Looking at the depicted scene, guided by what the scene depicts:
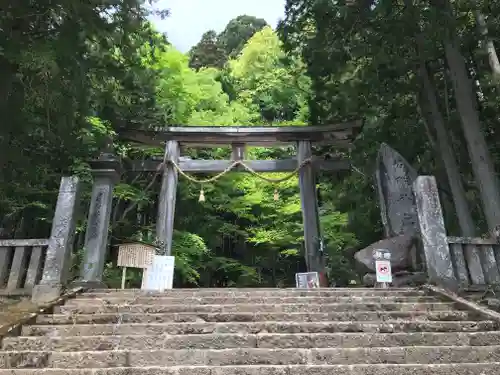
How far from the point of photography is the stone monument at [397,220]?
7828 mm

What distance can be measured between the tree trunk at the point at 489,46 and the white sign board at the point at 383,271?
11.3 ft

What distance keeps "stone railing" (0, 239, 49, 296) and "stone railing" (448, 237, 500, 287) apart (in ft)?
18.3

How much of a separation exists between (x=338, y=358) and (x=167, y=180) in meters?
8.84

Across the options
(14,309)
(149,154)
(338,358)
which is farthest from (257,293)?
(149,154)

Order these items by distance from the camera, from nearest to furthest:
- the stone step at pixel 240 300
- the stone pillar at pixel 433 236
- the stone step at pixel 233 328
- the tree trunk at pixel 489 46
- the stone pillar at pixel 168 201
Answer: the stone step at pixel 233 328 → the stone step at pixel 240 300 → the stone pillar at pixel 433 236 → the tree trunk at pixel 489 46 → the stone pillar at pixel 168 201

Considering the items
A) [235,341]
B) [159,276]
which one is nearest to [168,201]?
[159,276]

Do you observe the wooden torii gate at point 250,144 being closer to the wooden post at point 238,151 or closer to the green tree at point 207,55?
the wooden post at point 238,151

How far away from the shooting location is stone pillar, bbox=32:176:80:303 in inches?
227

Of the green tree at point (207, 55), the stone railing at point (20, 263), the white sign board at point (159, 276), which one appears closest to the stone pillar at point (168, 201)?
the white sign board at point (159, 276)

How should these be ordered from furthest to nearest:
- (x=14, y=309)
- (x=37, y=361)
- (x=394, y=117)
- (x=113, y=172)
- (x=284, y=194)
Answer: (x=284, y=194), (x=394, y=117), (x=113, y=172), (x=14, y=309), (x=37, y=361)

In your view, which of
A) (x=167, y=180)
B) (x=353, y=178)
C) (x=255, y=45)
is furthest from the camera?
(x=255, y=45)

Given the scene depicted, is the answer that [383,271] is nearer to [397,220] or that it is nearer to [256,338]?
[397,220]

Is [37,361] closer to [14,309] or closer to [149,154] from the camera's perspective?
[14,309]

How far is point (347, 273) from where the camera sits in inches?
590
